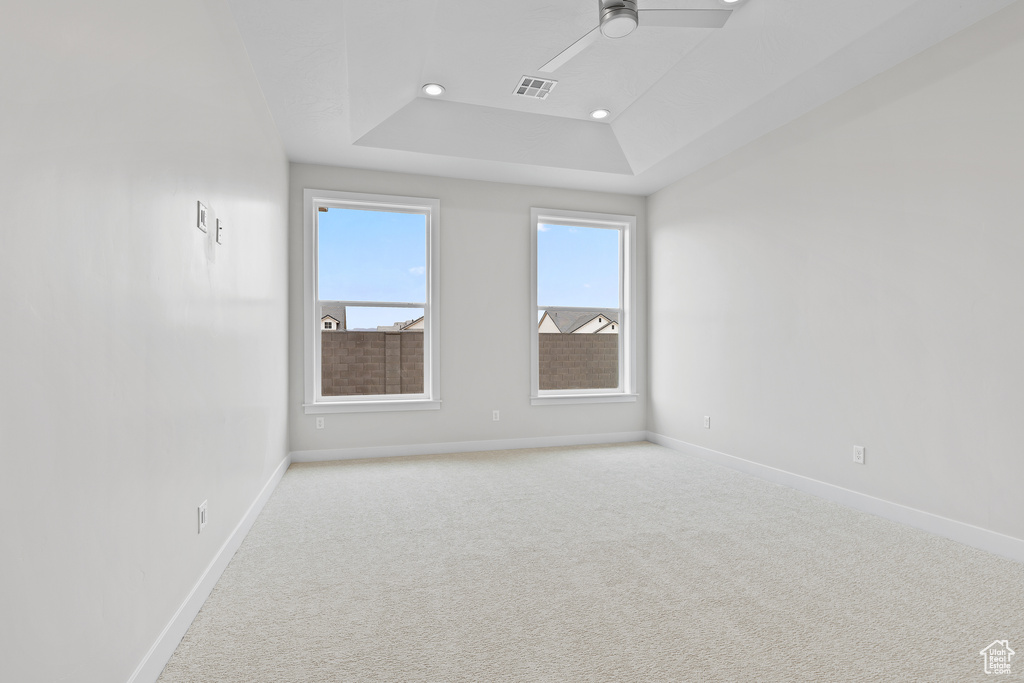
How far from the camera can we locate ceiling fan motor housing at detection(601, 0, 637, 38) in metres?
2.37

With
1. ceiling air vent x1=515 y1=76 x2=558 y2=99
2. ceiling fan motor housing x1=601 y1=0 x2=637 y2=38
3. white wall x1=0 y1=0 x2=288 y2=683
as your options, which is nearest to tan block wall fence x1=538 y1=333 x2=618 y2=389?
ceiling air vent x1=515 y1=76 x2=558 y2=99

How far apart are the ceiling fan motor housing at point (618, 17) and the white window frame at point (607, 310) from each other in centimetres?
273

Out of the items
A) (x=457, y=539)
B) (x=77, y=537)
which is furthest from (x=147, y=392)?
(x=457, y=539)

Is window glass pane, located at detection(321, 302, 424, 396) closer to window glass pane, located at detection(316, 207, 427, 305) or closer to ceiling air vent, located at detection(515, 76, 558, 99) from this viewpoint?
window glass pane, located at detection(316, 207, 427, 305)

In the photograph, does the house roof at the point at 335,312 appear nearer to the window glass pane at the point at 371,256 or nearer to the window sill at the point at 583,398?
the window glass pane at the point at 371,256

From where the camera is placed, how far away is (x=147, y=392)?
5.23ft

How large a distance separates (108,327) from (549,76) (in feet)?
10.7

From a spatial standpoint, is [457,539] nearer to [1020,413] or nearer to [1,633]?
[1,633]

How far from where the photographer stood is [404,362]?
498 centimetres

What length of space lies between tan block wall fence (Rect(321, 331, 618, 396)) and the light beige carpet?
5.05 feet

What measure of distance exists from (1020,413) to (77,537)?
3649mm

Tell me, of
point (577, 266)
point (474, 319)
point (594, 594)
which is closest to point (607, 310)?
point (577, 266)

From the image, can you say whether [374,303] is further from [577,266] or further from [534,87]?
[534,87]

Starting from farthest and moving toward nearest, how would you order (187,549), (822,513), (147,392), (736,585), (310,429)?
(310,429), (822,513), (736,585), (187,549), (147,392)
